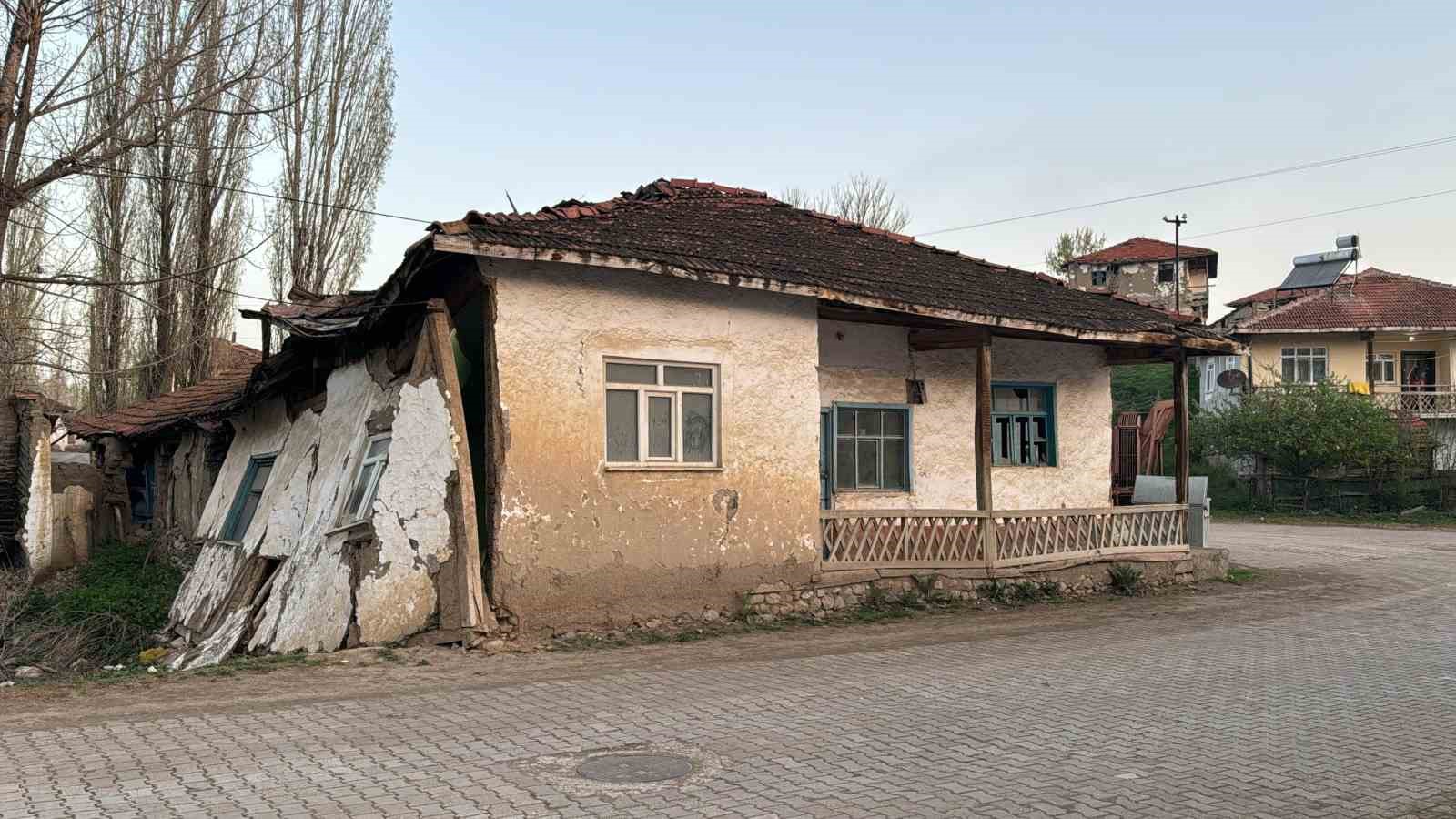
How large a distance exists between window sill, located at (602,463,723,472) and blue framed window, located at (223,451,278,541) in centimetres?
630

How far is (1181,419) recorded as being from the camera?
16234 millimetres

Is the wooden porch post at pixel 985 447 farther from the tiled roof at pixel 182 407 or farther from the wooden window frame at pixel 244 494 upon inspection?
the tiled roof at pixel 182 407

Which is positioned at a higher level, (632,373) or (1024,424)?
(632,373)

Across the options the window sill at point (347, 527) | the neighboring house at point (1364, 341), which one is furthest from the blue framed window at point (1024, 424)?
the neighboring house at point (1364, 341)

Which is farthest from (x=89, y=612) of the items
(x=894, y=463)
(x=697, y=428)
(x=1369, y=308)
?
(x=1369, y=308)

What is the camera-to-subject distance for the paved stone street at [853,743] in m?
5.57

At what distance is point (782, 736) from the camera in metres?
7.00

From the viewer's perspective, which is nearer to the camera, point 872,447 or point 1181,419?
point 872,447

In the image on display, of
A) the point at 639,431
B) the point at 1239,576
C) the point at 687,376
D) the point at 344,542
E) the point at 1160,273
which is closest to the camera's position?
the point at 344,542

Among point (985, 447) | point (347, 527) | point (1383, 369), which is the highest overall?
point (1383, 369)

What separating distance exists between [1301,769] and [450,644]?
6.75 m

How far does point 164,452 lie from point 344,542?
12676mm

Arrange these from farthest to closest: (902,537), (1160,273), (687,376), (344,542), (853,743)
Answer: (1160,273) → (902,537) → (687,376) → (344,542) → (853,743)

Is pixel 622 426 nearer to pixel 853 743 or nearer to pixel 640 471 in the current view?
pixel 640 471
